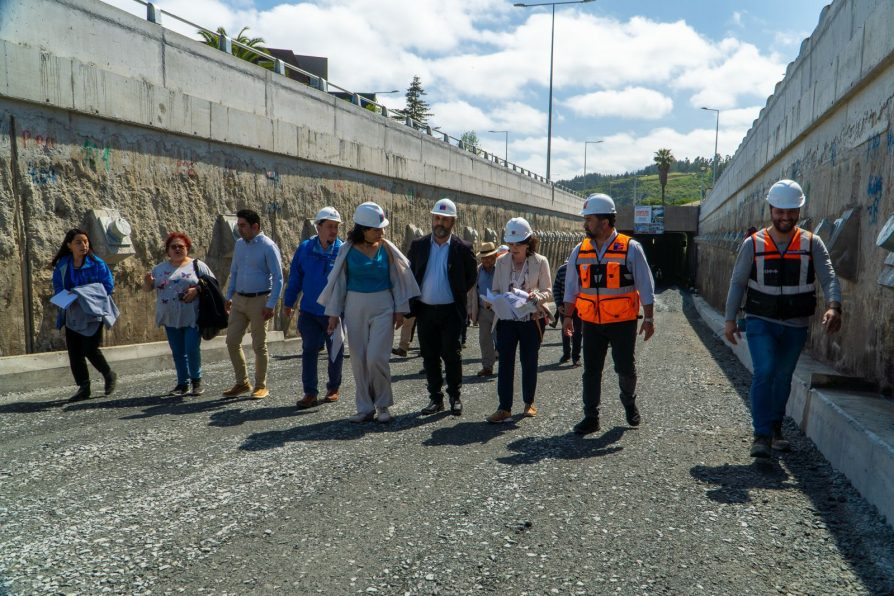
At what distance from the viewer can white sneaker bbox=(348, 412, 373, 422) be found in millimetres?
6473

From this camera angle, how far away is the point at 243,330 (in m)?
Result: 7.74

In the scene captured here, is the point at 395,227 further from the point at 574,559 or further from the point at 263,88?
the point at 574,559

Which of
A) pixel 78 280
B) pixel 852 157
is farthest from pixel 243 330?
pixel 852 157

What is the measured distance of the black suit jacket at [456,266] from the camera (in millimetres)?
6934

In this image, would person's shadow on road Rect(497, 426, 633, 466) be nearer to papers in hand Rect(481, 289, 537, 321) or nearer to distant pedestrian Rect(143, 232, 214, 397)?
papers in hand Rect(481, 289, 537, 321)

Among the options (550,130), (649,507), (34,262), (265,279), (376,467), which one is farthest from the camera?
(550,130)

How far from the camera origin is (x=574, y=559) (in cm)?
353

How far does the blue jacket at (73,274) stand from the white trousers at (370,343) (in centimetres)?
290

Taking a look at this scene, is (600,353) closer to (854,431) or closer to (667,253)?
(854,431)

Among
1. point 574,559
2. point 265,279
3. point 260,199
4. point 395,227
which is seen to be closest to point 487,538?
point 574,559

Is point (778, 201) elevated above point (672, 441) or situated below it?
above

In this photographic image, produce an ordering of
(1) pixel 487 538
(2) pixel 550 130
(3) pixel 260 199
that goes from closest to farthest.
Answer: (1) pixel 487 538
(3) pixel 260 199
(2) pixel 550 130

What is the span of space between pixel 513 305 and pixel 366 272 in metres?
1.40

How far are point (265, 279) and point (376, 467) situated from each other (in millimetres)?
3301
